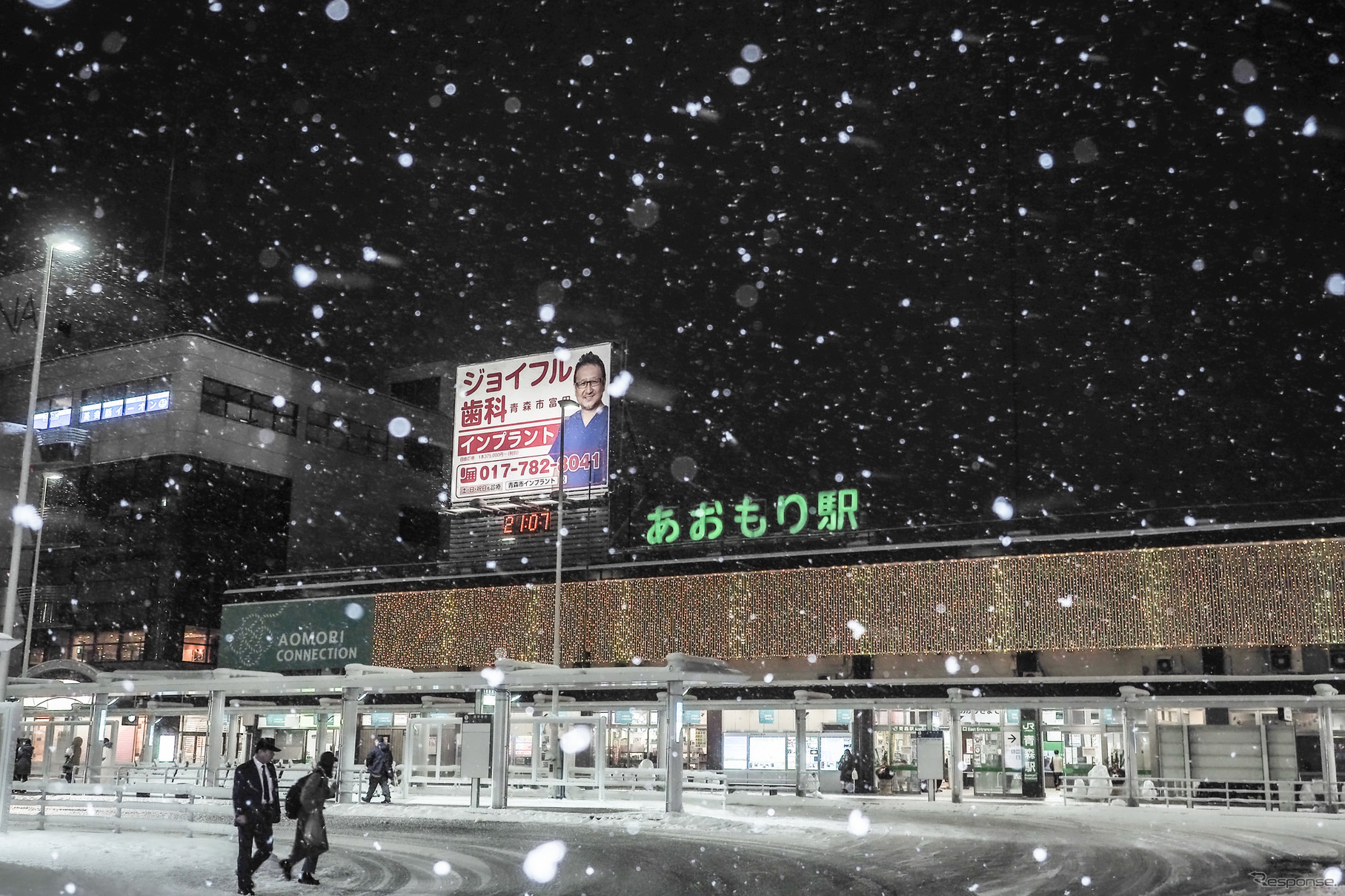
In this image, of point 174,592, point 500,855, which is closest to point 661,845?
point 500,855

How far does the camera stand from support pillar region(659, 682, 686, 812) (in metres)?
22.3

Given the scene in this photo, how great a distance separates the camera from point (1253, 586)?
92.8ft

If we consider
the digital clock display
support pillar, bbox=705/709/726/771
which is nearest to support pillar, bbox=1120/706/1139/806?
support pillar, bbox=705/709/726/771

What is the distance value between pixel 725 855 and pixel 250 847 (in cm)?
596

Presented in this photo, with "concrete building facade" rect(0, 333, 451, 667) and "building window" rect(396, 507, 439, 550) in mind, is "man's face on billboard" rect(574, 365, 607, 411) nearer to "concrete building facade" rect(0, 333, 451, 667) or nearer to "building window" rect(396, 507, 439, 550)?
"concrete building facade" rect(0, 333, 451, 667)

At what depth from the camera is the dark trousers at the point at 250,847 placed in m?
12.0

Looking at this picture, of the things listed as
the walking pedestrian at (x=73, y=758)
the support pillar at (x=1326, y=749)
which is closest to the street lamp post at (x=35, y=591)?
the walking pedestrian at (x=73, y=758)

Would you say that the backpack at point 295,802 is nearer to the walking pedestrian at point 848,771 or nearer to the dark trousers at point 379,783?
the dark trousers at point 379,783

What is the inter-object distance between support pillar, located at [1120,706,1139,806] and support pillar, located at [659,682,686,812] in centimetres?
1100

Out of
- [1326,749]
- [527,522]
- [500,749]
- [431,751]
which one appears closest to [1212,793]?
[1326,749]

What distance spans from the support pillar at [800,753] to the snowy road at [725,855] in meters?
7.78

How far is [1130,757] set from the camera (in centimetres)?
2780

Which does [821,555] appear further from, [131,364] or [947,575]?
[131,364]

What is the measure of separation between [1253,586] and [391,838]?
19576 millimetres
